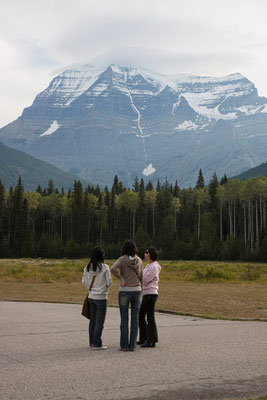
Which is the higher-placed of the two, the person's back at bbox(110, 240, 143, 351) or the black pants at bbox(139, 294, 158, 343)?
the person's back at bbox(110, 240, 143, 351)

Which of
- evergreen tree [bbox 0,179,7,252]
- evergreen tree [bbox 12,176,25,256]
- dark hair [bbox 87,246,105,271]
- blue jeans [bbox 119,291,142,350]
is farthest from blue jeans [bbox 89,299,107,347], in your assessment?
evergreen tree [bbox 0,179,7,252]

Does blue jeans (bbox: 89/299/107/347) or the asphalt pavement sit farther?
blue jeans (bbox: 89/299/107/347)

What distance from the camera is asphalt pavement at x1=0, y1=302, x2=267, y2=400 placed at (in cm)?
862

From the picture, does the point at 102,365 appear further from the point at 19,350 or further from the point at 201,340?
the point at 201,340

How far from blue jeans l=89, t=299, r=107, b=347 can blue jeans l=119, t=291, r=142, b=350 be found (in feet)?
1.55

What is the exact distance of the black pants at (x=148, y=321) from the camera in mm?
12875

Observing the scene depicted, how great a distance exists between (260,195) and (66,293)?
78.5 meters

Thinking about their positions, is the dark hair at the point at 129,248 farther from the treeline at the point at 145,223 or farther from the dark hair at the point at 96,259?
the treeline at the point at 145,223

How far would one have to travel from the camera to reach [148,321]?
13.0 m

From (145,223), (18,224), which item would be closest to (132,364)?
(18,224)

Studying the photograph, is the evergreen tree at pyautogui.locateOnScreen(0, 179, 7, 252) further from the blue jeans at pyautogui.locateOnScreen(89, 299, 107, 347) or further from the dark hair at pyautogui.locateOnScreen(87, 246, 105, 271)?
the dark hair at pyautogui.locateOnScreen(87, 246, 105, 271)

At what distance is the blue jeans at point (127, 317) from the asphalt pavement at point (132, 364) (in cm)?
26

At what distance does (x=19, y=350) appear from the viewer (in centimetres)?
1184

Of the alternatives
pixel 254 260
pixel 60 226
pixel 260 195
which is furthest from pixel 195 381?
pixel 60 226
